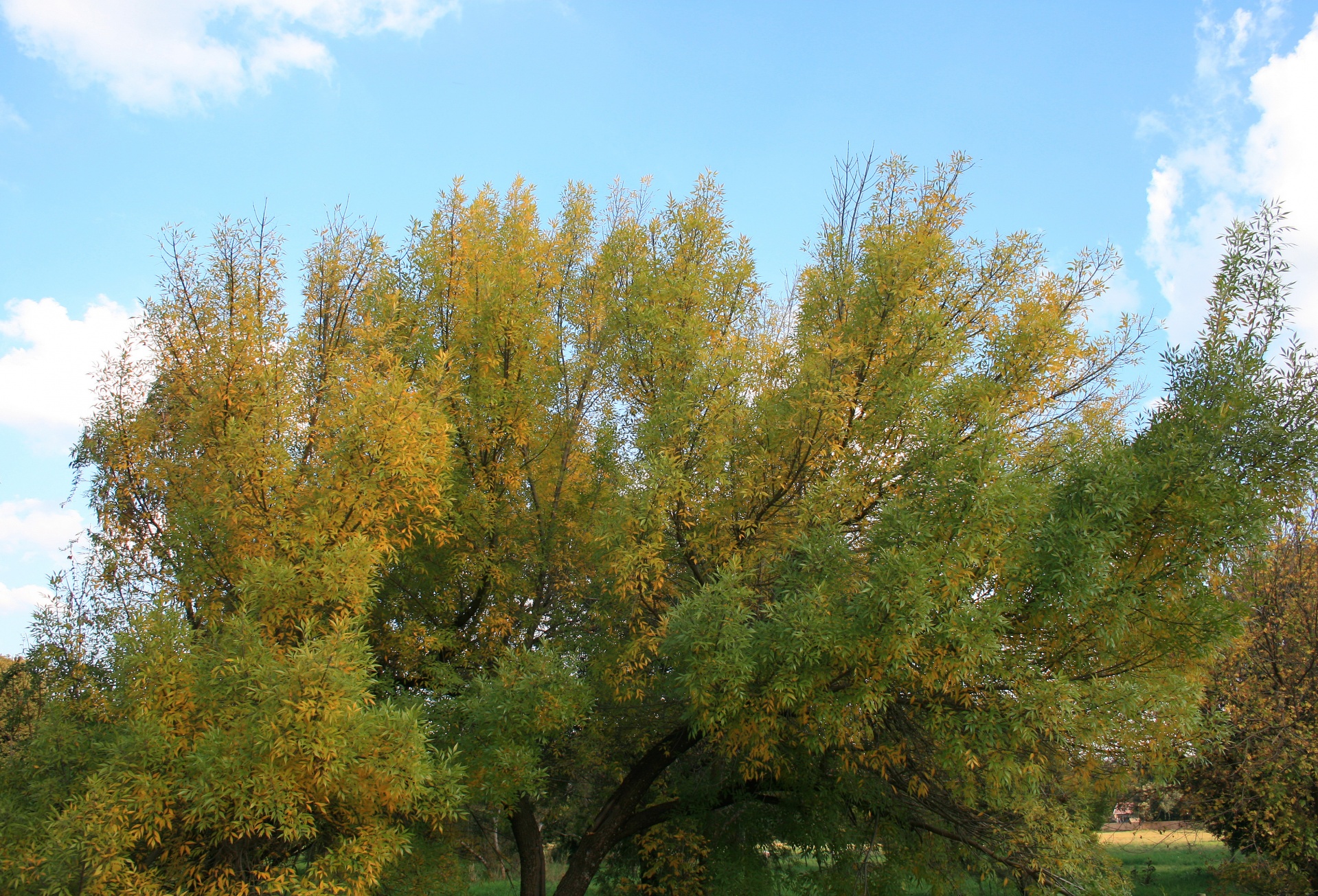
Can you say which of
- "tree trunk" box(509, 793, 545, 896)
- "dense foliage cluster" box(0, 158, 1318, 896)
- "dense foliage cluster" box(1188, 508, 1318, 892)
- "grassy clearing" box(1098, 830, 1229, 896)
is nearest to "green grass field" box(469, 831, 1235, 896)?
"grassy clearing" box(1098, 830, 1229, 896)

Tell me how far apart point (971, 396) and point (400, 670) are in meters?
7.03

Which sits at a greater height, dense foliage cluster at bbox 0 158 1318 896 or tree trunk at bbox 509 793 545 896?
dense foliage cluster at bbox 0 158 1318 896

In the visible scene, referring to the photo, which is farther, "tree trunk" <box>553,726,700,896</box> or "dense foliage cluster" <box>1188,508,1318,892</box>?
"dense foliage cluster" <box>1188,508,1318,892</box>

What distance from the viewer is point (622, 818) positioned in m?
9.92

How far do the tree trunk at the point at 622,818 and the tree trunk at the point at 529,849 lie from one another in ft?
3.20

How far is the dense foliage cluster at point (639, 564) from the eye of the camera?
6207 mm

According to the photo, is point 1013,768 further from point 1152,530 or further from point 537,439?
point 537,439

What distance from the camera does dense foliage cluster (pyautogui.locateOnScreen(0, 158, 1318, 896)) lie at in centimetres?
621

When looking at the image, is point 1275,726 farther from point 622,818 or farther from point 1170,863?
point 1170,863

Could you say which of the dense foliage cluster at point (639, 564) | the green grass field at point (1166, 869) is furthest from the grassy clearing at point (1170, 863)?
the dense foliage cluster at point (639, 564)

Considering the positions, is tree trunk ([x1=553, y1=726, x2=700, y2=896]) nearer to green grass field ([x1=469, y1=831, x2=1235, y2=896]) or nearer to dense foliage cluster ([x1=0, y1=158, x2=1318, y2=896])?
dense foliage cluster ([x1=0, y1=158, x2=1318, y2=896])

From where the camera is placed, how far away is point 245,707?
19.4 feet

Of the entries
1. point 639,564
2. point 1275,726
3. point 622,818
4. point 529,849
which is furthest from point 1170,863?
point 639,564

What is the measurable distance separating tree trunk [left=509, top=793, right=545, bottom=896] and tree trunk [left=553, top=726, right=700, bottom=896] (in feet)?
3.20
